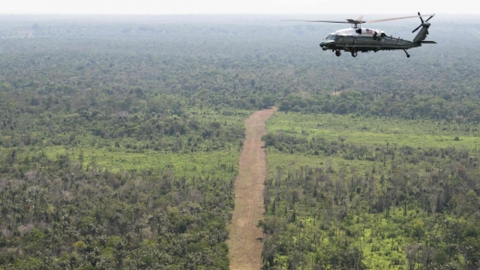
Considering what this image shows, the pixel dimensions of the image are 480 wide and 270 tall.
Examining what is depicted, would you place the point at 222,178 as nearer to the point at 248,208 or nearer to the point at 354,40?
the point at 248,208

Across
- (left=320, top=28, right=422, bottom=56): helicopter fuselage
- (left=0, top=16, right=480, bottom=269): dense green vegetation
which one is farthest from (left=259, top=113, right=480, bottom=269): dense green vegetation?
(left=320, top=28, right=422, bottom=56): helicopter fuselage

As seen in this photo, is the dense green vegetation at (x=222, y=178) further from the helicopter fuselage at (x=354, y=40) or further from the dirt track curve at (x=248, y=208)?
the helicopter fuselage at (x=354, y=40)

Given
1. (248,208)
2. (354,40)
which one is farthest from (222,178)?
(354,40)

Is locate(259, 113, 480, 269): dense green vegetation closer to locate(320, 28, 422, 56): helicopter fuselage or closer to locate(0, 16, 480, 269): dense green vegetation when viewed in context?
locate(0, 16, 480, 269): dense green vegetation

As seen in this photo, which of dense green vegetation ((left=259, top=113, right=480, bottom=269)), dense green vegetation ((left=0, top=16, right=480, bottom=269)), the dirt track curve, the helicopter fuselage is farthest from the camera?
the dirt track curve

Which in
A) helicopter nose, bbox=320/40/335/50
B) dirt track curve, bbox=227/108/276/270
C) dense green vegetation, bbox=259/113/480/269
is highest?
helicopter nose, bbox=320/40/335/50

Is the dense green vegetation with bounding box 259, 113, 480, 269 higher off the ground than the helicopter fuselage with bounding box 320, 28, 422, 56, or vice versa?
the helicopter fuselage with bounding box 320, 28, 422, 56
